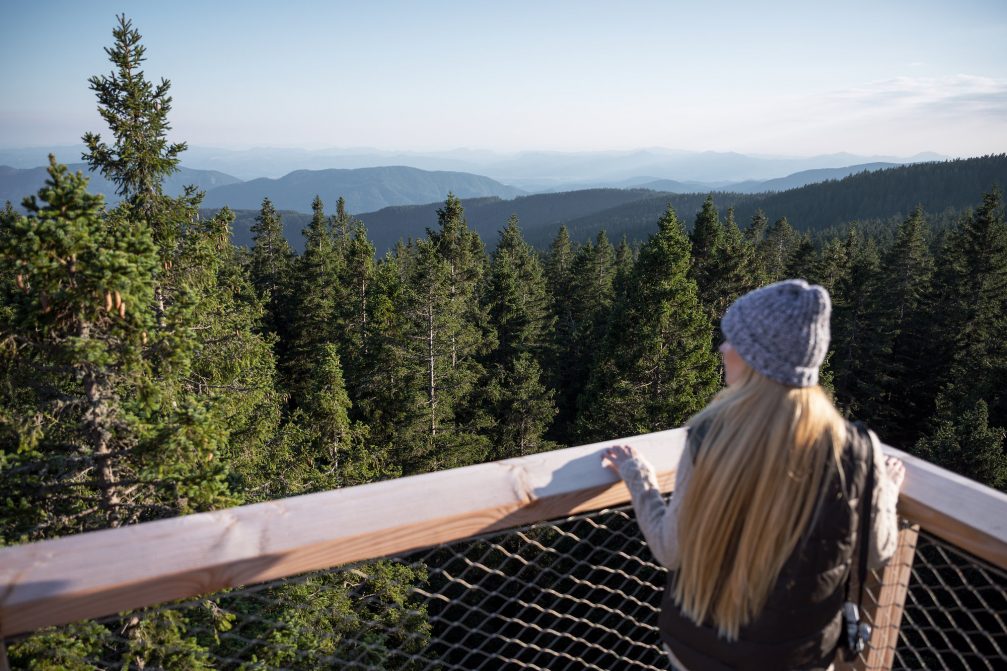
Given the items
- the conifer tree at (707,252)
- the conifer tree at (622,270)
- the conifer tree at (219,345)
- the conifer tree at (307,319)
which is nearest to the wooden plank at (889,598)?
the conifer tree at (219,345)

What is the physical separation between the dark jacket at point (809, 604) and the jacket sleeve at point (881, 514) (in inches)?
1.9

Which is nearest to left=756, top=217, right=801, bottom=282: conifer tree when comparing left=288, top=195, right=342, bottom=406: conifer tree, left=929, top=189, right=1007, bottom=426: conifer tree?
left=929, top=189, right=1007, bottom=426: conifer tree

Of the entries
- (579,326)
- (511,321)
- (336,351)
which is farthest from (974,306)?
(336,351)

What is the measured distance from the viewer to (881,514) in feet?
5.44

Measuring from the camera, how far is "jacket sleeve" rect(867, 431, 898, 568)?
5.31ft

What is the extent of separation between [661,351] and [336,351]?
510 inches

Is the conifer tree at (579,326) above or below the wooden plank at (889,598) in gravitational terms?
below

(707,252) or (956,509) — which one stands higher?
(956,509)

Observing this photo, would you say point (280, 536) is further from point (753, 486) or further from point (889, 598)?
point (889, 598)

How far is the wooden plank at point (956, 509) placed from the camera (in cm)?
172

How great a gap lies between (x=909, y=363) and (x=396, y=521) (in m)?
43.8

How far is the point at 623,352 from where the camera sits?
20.6 m

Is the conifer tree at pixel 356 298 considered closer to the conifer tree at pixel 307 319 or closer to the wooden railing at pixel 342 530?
the conifer tree at pixel 307 319

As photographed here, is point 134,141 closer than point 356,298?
Yes
